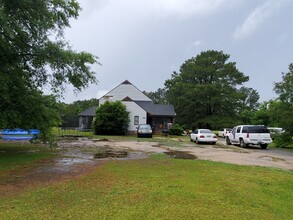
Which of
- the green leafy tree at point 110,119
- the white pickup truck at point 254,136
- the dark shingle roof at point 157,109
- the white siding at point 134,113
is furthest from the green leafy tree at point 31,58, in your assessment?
the dark shingle roof at point 157,109

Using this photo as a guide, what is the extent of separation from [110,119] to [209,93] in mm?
25569

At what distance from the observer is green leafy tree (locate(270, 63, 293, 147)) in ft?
87.0

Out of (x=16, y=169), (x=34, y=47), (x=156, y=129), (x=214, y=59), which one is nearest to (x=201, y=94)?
(x=214, y=59)

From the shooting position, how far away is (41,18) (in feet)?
45.2

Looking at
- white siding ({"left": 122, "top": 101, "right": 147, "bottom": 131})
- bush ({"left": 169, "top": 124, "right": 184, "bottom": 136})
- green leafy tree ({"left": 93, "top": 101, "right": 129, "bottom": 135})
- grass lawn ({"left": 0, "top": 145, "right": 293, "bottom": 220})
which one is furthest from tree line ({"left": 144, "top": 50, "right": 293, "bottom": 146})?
grass lawn ({"left": 0, "top": 145, "right": 293, "bottom": 220})

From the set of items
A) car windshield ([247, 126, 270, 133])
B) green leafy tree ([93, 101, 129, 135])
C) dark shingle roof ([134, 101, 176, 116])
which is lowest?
car windshield ([247, 126, 270, 133])

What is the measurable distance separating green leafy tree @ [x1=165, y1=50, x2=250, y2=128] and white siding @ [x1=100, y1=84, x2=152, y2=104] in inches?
479

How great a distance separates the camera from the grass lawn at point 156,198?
5.81 metres

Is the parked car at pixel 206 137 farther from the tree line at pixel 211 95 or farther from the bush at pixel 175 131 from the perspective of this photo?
the tree line at pixel 211 95

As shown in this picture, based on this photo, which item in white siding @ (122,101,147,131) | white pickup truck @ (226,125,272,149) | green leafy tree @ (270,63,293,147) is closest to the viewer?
white pickup truck @ (226,125,272,149)

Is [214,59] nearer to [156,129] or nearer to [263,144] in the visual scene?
[156,129]

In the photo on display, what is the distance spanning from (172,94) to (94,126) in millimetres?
28999

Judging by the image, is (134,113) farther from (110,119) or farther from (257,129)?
(257,129)

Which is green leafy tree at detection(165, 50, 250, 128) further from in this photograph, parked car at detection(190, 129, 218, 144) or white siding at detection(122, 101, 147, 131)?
parked car at detection(190, 129, 218, 144)
